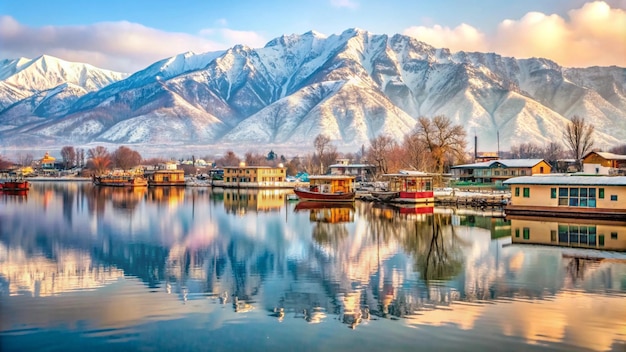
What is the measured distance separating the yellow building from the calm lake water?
151ft

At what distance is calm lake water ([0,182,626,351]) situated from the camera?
35.4ft

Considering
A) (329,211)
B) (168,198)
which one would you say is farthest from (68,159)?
(329,211)

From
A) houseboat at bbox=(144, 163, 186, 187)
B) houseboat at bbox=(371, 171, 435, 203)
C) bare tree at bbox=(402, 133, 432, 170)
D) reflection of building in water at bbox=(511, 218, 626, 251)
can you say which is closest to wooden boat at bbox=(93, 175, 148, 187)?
houseboat at bbox=(144, 163, 186, 187)

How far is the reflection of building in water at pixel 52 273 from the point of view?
1496cm

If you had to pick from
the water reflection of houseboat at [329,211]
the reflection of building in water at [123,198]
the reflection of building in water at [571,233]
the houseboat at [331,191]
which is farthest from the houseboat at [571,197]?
the reflection of building in water at [123,198]

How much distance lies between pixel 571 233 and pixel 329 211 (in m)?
17.8

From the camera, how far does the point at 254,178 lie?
76.3m

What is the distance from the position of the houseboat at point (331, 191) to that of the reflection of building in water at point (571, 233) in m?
18.1

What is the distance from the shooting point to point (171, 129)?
19662cm

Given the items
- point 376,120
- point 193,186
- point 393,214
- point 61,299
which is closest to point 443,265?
point 61,299

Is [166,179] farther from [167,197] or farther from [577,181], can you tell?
[577,181]

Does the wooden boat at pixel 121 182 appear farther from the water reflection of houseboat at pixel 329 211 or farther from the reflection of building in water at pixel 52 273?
the reflection of building in water at pixel 52 273

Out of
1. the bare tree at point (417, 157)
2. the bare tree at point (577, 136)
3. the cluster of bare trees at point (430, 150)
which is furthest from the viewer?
the bare tree at point (577, 136)

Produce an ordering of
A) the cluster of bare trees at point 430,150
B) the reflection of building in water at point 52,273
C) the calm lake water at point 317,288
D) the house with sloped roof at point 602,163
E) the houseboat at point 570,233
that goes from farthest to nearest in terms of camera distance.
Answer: the cluster of bare trees at point 430,150, the house with sloped roof at point 602,163, the houseboat at point 570,233, the reflection of building in water at point 52,273, the calm lake water at point 317,288
